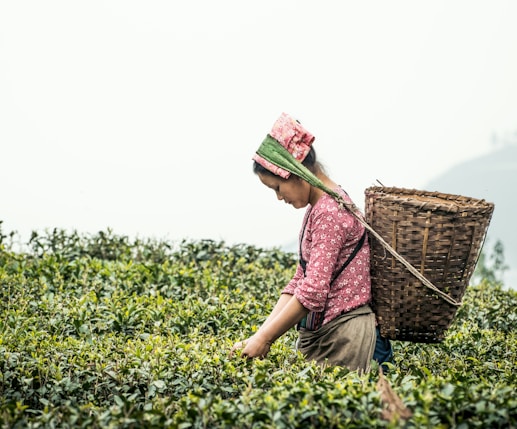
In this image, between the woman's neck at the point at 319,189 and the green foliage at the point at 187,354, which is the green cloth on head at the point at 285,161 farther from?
the green foliage at the point at 187,354

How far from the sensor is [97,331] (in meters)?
5.05

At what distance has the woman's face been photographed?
12.6 ft

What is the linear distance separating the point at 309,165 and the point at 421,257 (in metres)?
0.74

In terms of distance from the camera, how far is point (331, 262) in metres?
3.71

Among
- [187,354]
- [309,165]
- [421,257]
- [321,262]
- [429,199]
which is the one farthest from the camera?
[429,199]

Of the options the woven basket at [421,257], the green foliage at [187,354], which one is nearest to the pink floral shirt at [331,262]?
the woven basket at [421,257]

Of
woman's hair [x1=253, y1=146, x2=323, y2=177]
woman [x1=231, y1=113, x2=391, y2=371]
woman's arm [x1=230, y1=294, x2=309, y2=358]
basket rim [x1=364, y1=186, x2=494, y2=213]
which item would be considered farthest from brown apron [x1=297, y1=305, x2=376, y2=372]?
woman's hair [x1=253, y1=146, x2=323, y2=177]

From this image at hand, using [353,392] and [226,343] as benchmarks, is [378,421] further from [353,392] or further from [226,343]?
[226,343]

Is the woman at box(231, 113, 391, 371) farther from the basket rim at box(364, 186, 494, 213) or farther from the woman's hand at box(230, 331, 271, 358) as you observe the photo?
the basket rim at box(364, 186, 494, 213)

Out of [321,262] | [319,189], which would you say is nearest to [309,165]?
[319,189]

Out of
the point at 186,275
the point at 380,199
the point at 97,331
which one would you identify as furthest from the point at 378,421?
the point at 186,275

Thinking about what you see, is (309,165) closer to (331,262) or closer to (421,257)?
(331,262)

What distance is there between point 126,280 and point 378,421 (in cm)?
367

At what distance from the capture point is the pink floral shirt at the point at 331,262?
370 centimetres
